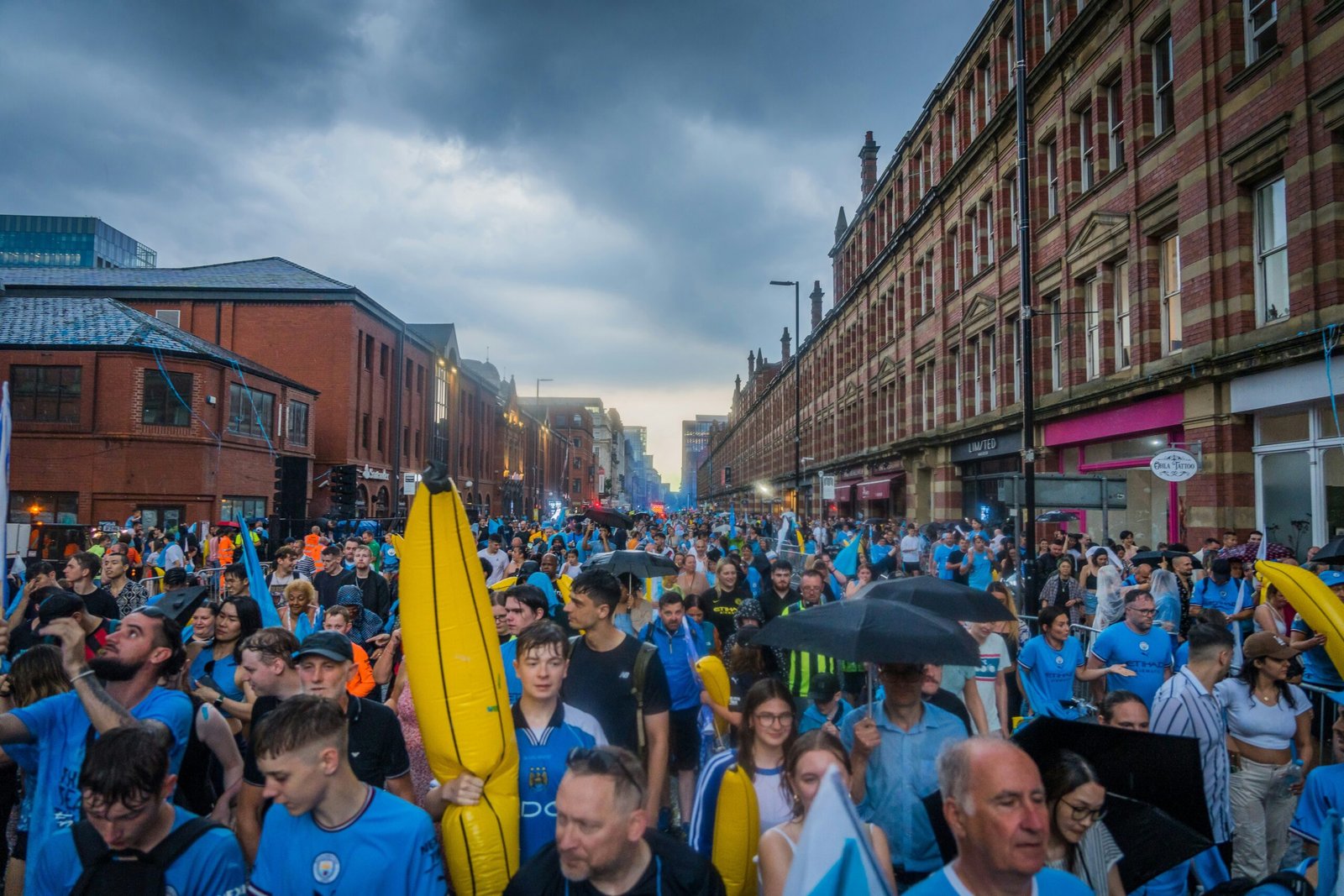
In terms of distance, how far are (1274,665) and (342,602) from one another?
752 cm

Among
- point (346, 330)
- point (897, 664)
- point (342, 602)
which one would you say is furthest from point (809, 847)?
point (346, 330)

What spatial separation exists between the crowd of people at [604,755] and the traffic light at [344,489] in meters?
9.62

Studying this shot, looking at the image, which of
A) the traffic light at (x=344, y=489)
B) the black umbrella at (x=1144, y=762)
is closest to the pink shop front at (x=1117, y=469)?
the black umbrella at (x=1144, y=762)

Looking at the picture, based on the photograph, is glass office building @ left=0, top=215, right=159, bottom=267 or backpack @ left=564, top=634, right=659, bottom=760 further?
glass office building @ left=0, top=215, right=159, bottom=267

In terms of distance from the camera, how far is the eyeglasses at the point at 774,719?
3.54 metres

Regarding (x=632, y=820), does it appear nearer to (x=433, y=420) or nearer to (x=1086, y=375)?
(x=1086, y=375)

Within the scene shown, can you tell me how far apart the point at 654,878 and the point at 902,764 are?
5.09 ft

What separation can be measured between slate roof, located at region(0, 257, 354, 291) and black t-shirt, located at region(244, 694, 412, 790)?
36.6 metres

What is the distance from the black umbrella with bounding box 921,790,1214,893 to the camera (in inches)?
120

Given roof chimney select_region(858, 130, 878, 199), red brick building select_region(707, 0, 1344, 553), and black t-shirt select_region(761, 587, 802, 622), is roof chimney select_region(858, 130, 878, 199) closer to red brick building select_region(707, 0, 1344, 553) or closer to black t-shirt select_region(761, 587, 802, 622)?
red brick building select_region(707, 0, 1344, 553)

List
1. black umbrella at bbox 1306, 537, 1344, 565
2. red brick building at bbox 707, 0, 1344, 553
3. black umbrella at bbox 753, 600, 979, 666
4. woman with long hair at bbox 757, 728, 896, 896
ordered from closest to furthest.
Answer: woman with long hair at bbox 757, 728, 896, 896 → black umbrella at bbox 753, 600, 979, 666 → black umbrella at bbox 1306, 537, 1344, 565 → red brick building at bbox 707, 0, 1344, 553

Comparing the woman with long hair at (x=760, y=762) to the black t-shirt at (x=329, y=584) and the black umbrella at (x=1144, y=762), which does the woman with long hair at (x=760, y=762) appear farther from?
the black t-shirt at (x=329, y=584)

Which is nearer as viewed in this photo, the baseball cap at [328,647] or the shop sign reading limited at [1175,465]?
the baseball cap at [328,647]

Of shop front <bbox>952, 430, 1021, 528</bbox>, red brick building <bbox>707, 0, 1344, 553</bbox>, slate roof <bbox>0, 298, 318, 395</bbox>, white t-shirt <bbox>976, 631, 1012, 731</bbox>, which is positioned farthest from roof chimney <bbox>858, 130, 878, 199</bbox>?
white t-shirt <bbox>976, 631, 1012, 731</bbox>
